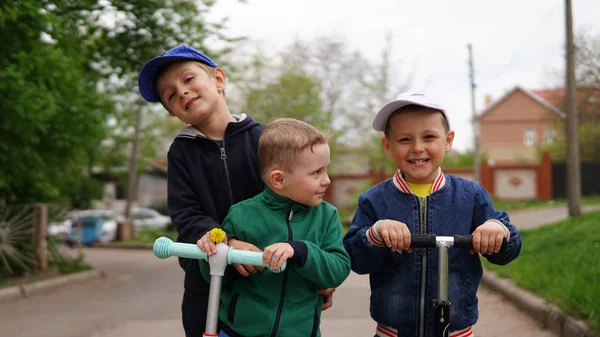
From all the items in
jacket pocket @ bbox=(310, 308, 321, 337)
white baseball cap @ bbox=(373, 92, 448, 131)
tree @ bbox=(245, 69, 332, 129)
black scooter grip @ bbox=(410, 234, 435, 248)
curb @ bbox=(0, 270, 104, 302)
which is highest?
tree @ bbox=(245, 69, 332, 129)

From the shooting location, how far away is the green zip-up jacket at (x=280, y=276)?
2393 mm

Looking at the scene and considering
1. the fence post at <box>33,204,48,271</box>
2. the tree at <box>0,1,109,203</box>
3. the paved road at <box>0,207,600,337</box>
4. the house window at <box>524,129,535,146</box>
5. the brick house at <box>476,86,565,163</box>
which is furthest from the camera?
the house window at <box>524,129,535,146</box>

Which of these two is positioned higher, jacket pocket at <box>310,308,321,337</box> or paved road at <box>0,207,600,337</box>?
jacket pocket at <box>310,308,321,337</box>

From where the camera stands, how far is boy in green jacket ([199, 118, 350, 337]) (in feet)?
7.89

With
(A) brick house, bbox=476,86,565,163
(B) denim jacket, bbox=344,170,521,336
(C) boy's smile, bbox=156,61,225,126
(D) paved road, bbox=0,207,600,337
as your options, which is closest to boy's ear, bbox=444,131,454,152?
(B) denim jacket, bbox=344,170,521,336

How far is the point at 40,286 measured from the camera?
9.55 meters

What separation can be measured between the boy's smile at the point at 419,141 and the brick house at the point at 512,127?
56090 mm

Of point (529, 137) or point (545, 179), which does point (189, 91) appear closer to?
point (545, 179)

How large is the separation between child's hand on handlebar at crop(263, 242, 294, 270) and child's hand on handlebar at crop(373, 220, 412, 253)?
0.36 meters

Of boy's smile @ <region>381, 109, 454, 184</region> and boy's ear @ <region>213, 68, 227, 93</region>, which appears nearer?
boy's smile @ <region>381, 109, 454, 184</region>

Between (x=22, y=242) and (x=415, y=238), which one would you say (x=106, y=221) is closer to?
A: (x=22, y=242)

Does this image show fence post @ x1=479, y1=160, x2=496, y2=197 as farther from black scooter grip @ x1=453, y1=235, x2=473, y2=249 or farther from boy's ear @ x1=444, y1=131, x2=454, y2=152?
black scooter grip @ x1=453, y1=235, x2=473, y2=249

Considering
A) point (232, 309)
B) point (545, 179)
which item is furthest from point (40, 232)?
point (545, 179)

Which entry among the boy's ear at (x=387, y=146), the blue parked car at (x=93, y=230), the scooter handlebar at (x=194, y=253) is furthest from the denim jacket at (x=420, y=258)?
the blue parked car at (x=93, y=230)
